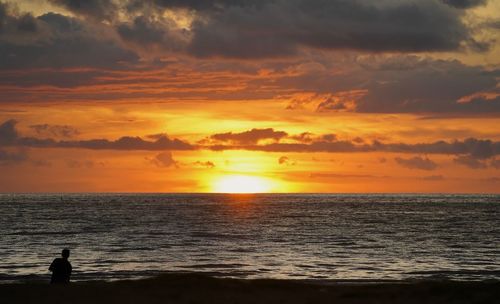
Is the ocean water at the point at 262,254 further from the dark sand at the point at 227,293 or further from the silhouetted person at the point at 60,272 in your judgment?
the dark sand at the point at 227,293

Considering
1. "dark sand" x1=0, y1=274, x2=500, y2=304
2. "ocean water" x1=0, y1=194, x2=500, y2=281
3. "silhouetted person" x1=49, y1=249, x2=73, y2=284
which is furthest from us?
"ocean water" x1=0, y1=194, x2=500, y2=281

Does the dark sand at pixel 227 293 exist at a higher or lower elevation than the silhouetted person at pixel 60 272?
lower

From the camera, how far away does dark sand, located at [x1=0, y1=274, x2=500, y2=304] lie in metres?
21.1

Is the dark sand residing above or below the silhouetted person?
below

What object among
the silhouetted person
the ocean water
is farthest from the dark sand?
the ocean water

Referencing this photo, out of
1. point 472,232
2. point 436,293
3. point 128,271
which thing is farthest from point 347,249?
point 436,293

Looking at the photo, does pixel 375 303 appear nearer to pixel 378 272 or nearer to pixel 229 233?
pixel 378 272

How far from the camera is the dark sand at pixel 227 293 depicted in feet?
69.1

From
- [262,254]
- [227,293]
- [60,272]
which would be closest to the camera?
[227,293]

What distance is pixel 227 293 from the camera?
72.5 ft

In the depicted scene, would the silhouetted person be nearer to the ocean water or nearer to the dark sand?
the dark sand

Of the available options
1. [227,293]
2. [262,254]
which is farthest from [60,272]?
[262,254]

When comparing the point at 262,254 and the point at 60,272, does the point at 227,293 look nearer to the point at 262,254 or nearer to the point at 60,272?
the point at 60,272

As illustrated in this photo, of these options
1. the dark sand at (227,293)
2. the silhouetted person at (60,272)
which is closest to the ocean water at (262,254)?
the silhouetted person at (60,272)
